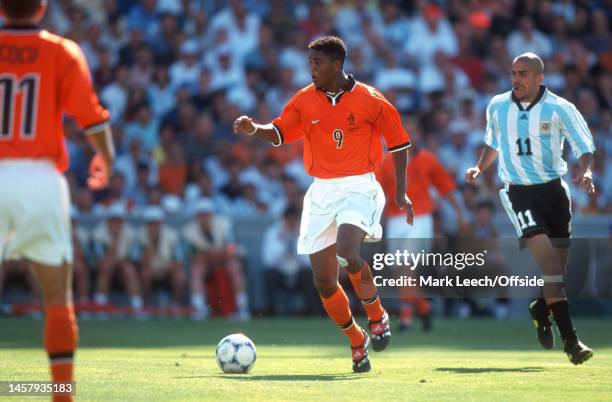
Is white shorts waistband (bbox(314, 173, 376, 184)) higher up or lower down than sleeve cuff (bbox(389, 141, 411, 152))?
lower down

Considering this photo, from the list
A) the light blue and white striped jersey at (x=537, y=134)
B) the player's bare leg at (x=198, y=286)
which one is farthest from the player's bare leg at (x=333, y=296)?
the player's bare leg at (x=198, y=286)

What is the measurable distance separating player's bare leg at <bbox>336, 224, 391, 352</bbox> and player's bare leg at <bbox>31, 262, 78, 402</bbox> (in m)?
3.87

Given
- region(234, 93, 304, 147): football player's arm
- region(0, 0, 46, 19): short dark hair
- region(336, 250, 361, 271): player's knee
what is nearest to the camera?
region(0, 0, 46, 19): short dark hair

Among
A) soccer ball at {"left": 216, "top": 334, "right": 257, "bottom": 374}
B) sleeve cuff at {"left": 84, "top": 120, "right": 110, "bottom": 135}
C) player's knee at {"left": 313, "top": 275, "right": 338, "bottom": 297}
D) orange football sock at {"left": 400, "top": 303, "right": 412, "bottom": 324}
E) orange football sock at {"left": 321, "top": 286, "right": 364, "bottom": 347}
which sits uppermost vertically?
sleeve cuff at {"left": 84, "top": 120, "right": 110, "bottom": 135}

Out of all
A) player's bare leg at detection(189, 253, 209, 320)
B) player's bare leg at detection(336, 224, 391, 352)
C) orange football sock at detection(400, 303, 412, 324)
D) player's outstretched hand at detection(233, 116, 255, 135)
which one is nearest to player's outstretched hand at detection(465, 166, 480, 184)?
player's bare leg at detection(336, 224, 391, 352)

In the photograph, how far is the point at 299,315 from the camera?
20953 millimetres

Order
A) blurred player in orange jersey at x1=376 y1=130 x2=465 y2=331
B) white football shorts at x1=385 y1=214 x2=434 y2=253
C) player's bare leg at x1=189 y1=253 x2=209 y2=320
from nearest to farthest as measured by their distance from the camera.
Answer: blurred player in orange jersey at x1=376 y1=130 x2=465 y2=331 < white football shorts at x1=385 y1=214 x2=434 y2=253 < player's bare leg at x1=189 y1=253 x2=209 y2=320

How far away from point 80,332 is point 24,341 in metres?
1.75

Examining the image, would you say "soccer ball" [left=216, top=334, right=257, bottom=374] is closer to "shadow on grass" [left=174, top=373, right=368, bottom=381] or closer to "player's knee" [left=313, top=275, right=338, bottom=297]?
"shadow on grass" [left=174, top=373, right=368, bottom=381]

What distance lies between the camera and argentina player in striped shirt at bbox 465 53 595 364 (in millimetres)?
11500

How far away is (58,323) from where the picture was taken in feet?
23.6

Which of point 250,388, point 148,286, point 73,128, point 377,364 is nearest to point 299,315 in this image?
point 148,286

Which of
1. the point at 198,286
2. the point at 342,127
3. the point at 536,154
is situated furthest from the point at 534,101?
the point at 198,286

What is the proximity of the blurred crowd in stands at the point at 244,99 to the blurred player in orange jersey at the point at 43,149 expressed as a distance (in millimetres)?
12794
